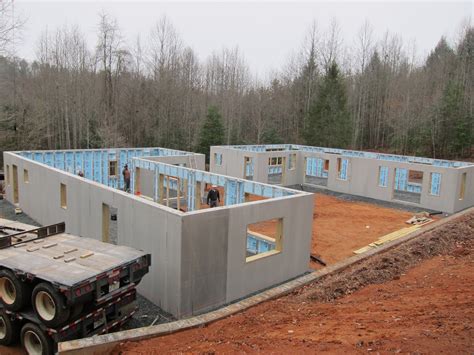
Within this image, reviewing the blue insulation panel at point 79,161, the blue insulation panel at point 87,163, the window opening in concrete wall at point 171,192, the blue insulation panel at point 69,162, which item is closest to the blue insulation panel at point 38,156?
the blue insulation panel at point 69,162

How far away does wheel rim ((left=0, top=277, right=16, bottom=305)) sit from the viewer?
6.48m

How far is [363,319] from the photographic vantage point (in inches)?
239

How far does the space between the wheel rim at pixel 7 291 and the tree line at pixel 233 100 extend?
75.3ft

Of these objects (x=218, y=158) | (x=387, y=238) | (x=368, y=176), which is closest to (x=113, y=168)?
(x=218, y=158)

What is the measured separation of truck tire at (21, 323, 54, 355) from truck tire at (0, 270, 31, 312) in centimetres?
38

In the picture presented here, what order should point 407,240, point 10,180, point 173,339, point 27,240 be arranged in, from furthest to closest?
point 10,180 → point 407,240 → point 27,240 → point 173,339

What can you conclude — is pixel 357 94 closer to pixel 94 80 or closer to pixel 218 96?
pixel 218 96

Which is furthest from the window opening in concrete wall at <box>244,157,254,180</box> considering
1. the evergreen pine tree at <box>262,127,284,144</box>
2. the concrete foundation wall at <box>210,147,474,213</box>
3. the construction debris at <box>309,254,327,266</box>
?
the evergreen pine tree at <box>262,127,284,144</box>

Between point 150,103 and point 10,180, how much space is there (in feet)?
63.9

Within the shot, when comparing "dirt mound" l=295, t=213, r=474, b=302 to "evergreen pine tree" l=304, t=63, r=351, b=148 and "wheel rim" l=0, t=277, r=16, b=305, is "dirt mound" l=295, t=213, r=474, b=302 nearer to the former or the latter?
"wheel rim" l=0, t=277, r=16, b=305

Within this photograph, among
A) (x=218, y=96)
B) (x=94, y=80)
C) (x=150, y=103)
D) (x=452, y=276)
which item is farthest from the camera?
(x=218, y=96)

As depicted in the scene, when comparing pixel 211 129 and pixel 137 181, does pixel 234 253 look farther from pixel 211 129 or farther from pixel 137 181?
pixel 211 129

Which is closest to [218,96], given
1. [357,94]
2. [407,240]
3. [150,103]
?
[150,103]

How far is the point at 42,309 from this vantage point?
240 inches
